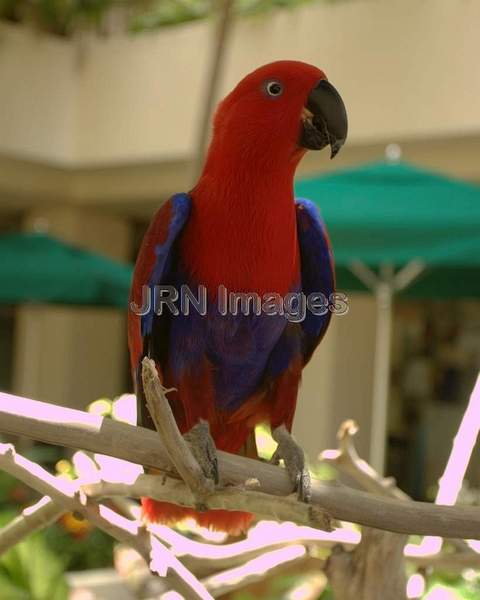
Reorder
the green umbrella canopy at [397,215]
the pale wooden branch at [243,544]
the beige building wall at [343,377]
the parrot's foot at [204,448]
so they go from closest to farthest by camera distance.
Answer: the parrot's foot at [204,448], the pale wooden branch at [243,544], the green umbrella canopy at [397,215], the beige building wall at [343,377]

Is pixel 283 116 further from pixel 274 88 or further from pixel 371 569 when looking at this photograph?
pixel 371 569

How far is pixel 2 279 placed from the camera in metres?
3.99

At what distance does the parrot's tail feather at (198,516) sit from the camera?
4.06ft

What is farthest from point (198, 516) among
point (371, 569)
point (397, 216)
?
point (397, 216)

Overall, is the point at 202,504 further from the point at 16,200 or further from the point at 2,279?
the point at 16,200

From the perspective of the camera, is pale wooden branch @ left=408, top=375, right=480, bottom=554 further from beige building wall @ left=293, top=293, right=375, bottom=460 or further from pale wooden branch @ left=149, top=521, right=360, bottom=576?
beige building wall @ left=293, top=293, right=375, bottom=460

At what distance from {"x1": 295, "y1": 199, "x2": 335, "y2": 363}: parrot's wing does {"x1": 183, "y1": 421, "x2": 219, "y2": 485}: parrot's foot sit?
Answer: 0.21 m

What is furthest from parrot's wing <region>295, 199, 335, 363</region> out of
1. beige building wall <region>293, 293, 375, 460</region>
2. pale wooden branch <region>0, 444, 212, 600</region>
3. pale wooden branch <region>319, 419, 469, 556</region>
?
beige building wall <region>293, 293, 375, 460</region>

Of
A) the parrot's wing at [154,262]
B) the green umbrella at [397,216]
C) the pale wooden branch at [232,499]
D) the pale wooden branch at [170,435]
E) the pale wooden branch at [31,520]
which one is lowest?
the pale wooden branch at [31,520]

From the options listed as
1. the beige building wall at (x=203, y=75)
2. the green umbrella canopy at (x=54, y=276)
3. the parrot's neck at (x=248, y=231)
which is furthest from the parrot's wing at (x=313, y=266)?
the green umbrella canopy at (x=54, y=276)

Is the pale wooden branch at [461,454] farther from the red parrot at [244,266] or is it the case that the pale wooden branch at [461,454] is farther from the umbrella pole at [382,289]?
the umbrella pole at [382,289]

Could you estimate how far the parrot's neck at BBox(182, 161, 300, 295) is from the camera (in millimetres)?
1075

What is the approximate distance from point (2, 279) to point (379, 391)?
1.76m

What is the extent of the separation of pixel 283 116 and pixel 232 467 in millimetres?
406
